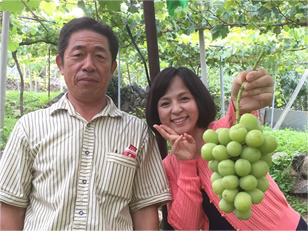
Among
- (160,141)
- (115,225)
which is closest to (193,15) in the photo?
(160,141)

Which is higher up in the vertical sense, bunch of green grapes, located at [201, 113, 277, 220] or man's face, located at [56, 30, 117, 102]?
man's face, located at [56, 30, 117, 102]

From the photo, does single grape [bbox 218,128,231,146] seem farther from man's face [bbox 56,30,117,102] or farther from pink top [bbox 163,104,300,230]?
man's face [bbox 56,30,117,102]

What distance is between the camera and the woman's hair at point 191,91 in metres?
1.46

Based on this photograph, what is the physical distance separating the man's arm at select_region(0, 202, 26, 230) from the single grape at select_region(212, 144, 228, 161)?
959 millimetres

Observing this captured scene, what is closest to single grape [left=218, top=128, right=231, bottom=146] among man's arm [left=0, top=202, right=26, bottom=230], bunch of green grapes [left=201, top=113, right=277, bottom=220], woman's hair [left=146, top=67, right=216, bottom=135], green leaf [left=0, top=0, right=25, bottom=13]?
bunch of green grapes [left=201, top=113, right=277, bottom=220]

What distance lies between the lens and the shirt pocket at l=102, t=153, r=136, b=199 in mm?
1364

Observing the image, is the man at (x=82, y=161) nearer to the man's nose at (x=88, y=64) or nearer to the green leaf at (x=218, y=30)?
the man's nose at (x=88, y=64)

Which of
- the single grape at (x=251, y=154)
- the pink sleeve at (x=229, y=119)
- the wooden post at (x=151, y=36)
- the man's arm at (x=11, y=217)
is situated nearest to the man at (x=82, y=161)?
the man's arm at (x=11, y=217)

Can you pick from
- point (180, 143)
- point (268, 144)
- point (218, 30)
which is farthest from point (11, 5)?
point (218, 30)

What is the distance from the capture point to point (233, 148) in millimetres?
921

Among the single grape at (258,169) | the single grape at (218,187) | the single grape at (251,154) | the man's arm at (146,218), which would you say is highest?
the single grape at (251,154)

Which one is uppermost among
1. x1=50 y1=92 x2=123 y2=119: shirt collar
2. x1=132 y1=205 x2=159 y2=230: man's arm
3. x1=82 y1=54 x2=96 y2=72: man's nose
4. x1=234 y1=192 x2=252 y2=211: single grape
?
x1=82 y1=54 x2=96 y2=72: man's nose

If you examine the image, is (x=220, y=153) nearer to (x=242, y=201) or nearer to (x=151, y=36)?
(x=242, y=201)

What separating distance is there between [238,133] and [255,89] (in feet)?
0.99
